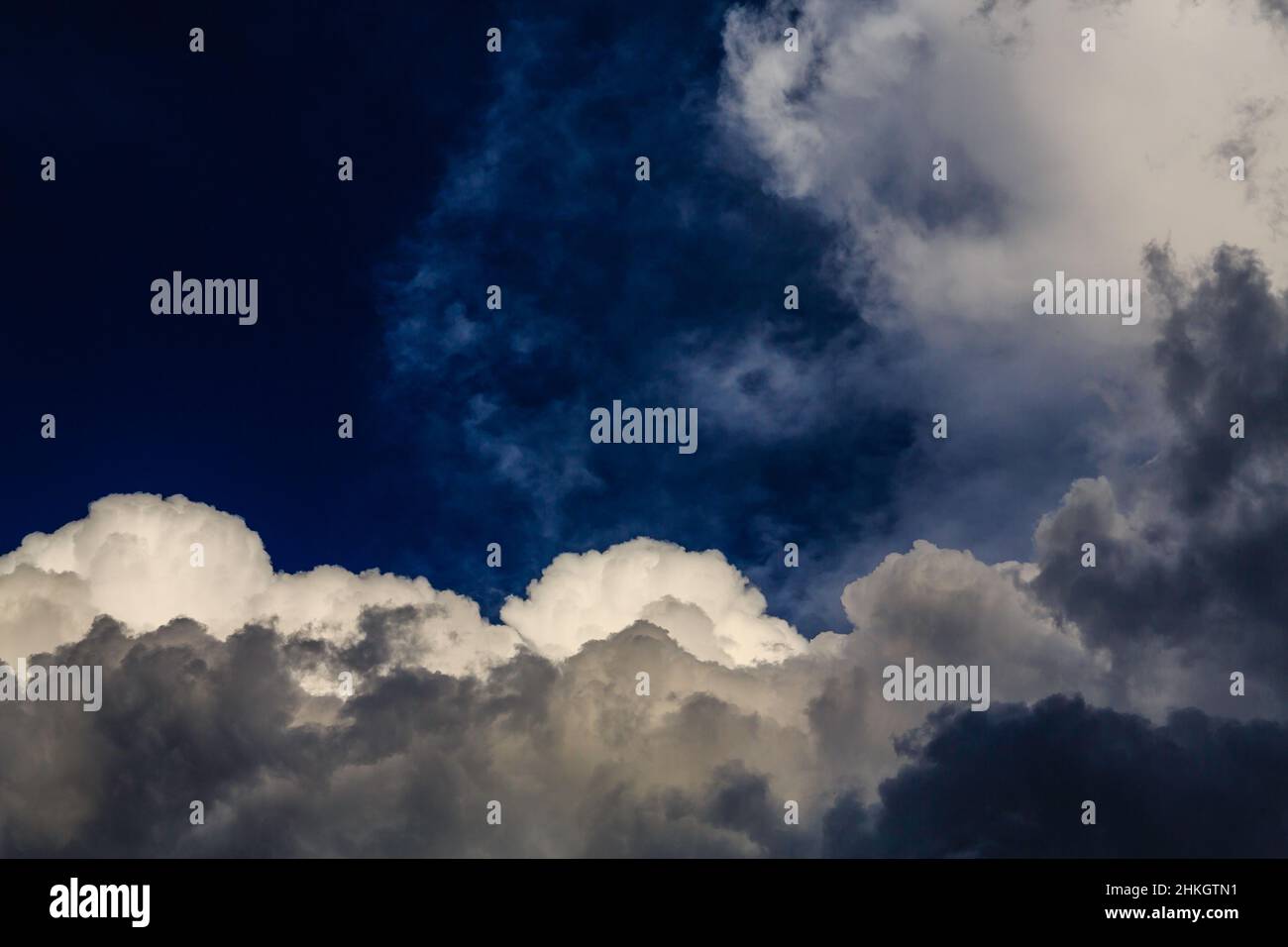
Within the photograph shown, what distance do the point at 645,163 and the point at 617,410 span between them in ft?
75.3
